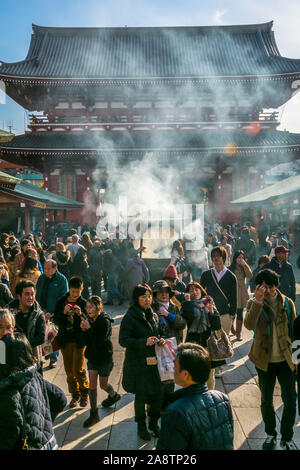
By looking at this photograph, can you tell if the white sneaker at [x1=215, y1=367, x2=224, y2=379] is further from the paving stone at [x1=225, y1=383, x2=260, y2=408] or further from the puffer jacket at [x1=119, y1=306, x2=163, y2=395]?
the puffer jacket at [x1=119, y1=306, x2=163, y2=395]

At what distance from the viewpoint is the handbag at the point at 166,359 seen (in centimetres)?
294

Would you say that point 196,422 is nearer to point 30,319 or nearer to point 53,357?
point 30,319

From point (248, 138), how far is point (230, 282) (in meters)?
14.9

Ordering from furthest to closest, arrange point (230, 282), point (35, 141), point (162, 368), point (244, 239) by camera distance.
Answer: point (35, 141), point (244, 239), point (230, 282), point (162, 368)

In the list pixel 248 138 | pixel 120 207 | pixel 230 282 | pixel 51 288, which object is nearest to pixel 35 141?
pixel 120 207

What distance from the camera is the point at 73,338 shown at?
366 centimetres

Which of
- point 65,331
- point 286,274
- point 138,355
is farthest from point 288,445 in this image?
point 286,274

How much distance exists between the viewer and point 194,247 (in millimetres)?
7379

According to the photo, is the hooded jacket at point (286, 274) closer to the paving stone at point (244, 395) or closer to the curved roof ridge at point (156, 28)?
the paving stone at point (244, 395)

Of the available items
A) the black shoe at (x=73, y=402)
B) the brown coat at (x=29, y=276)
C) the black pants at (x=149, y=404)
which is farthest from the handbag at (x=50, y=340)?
the brown coat at (x=29, y=276)

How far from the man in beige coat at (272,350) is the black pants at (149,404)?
37.5 inches

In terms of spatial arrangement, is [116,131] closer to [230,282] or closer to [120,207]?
[120,207]

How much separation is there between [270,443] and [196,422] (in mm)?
1624

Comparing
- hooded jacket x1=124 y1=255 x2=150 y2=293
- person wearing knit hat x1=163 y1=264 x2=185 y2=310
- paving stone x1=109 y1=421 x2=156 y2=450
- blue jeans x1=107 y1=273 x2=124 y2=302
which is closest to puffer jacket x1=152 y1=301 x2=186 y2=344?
person wearing knit hat x1=163 y1=264 x2=185 y2=310
